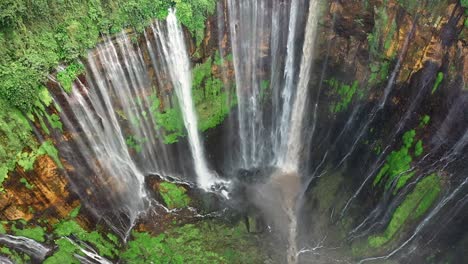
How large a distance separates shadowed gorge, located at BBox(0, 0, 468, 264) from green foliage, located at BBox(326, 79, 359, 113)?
5 cm

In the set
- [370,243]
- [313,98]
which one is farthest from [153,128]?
[370,243]

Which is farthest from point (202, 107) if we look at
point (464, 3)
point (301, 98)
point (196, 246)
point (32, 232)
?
point (464, 3)

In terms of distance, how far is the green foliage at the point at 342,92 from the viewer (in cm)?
1526

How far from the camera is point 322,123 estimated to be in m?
16.6

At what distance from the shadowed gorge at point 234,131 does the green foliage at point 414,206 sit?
0.05m

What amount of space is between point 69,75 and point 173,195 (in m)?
6.17

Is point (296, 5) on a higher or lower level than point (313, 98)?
higher

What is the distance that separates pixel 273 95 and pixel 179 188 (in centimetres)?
546

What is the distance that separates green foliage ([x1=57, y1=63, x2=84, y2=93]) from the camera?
11914mm

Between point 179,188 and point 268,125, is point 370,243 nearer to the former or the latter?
point 268,125

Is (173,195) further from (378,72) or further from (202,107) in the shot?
(378,72)

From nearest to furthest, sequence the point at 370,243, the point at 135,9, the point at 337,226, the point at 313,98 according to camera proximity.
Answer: the point at 135,9, the point at 370,243, the point at 337,226, the point at 313,98

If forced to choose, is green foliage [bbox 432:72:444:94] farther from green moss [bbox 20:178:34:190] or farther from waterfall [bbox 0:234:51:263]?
waterfall [bbox 0:234:51:263]

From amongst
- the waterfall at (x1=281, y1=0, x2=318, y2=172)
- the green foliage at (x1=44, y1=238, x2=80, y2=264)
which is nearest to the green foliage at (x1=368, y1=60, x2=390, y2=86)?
the waterfall at (x1=281, y1=0, x2=318, y2=172)
